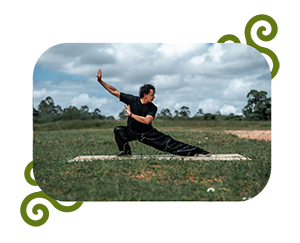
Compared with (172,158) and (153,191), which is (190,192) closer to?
(153,191)

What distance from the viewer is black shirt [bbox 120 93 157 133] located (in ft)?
16.8

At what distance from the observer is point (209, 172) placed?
461cm

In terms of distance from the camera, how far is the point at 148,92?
5.10m

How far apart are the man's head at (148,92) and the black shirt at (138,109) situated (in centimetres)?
11

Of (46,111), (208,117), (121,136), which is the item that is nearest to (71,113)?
(46,111)

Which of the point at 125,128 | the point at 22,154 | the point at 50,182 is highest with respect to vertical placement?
the point at 125,128

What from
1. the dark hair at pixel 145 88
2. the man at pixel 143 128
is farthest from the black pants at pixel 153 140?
the dark hair at pixel 145 88

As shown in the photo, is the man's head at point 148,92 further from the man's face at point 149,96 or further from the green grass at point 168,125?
the green grass at point 168,125

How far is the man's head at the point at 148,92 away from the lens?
5102 millimetres

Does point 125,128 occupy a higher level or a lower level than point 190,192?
higher

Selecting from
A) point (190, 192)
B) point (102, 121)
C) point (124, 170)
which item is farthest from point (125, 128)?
point (102, 121)

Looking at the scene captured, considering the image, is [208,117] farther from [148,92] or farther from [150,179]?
[150,179]

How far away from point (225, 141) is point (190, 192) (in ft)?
19.4

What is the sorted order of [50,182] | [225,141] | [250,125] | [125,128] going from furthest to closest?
[250,125]
[225,141]
[125,128]
[50,182]
